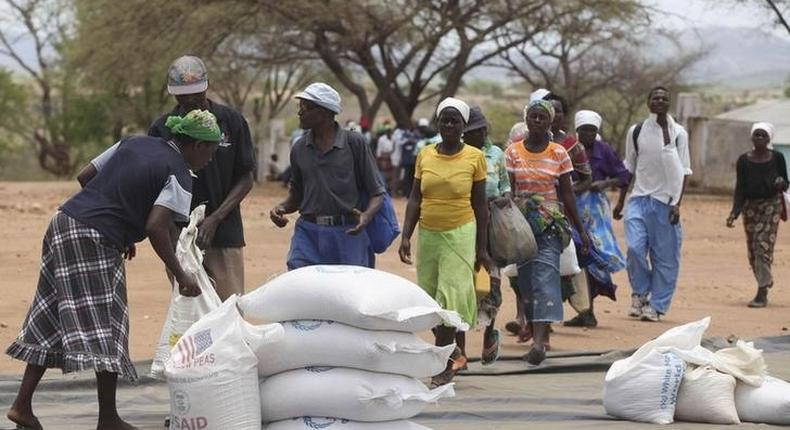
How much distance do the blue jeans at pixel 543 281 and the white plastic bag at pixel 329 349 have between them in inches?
108

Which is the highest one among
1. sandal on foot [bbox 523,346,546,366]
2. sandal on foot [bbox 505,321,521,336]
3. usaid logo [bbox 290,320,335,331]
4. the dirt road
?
usaid logo [bbox 290,320,335,331]

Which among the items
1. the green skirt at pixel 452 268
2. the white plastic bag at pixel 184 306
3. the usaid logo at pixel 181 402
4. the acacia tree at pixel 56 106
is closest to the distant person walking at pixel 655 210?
the green skirt at pixel 452 268

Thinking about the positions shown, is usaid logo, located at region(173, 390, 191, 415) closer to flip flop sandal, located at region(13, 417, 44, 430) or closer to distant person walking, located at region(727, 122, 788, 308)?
flip flop sandal, located at region(13, 417, 44, 430)

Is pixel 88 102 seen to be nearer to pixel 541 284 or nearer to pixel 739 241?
pixel 739 241

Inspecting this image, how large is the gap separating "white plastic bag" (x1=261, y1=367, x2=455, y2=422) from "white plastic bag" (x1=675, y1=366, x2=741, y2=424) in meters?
1.35

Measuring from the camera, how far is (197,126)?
6332 millimetres

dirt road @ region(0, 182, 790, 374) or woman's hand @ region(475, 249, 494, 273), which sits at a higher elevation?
woman's hand @ region(475, 249, 494, 273)

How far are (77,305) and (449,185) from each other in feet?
7.82

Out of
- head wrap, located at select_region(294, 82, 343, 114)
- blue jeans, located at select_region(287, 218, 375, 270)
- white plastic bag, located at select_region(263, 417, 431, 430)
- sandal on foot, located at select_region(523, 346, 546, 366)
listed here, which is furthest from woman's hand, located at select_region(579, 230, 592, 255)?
white plastic bag, located at select_region(263, 417, 431, 430)

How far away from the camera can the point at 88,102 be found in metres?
47.3

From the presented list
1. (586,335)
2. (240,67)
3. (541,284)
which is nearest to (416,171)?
(541,284)

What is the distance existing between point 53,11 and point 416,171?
1669 inches

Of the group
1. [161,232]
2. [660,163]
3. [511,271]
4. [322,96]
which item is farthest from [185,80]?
[660,163]

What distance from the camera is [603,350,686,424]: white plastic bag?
6.84 m
